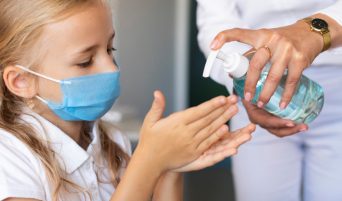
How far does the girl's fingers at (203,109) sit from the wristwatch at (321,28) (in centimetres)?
22

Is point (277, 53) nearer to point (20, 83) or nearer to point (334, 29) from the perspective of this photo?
point (334, 29)

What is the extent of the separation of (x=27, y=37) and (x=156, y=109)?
0.31 meters

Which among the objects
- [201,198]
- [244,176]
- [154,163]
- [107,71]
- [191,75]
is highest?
[107,71]

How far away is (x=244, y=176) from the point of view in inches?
49.7

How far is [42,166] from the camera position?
0.96m

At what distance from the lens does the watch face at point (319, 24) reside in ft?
3.03

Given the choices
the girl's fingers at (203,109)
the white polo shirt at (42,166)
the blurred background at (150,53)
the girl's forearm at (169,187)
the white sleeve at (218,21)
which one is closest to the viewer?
the girl's fingers at (203,109)

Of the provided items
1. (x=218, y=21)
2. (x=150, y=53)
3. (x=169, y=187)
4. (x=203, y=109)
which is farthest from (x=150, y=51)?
(x=203, y=109)

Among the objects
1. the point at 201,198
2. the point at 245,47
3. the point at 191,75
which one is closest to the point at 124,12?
the point at 191,75

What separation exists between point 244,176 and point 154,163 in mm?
438

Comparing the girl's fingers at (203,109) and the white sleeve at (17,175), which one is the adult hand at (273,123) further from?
the white sleeve at (17,175)

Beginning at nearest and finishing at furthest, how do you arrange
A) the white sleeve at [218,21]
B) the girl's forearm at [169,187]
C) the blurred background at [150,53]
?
the girl's forearm at [169,187] → the white sleeve at [218,21] → the blurred background at [150,53]

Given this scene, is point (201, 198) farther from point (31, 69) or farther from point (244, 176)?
point (31, 69)

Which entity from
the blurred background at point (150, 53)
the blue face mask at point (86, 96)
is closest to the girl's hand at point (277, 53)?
the blue face mask at point (86, 96)
